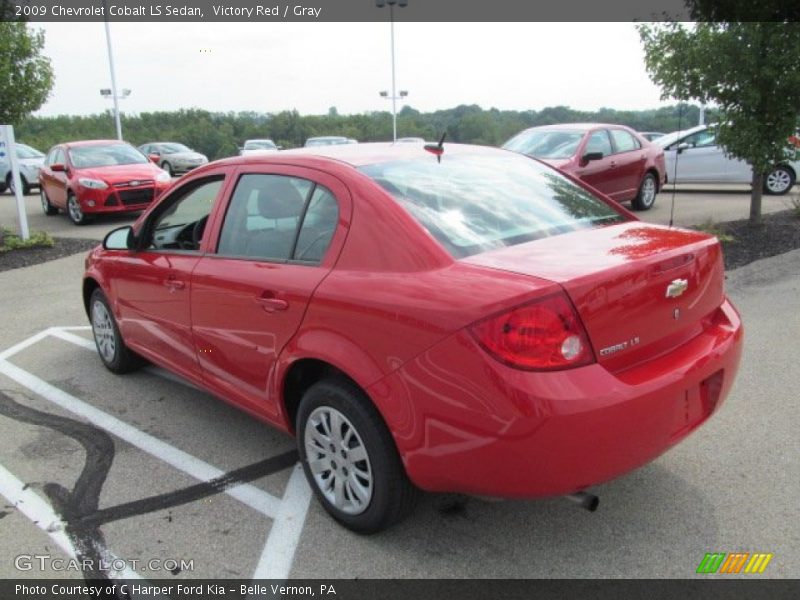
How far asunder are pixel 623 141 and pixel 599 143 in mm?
884

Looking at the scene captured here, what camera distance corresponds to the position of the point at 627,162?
39.1 ft

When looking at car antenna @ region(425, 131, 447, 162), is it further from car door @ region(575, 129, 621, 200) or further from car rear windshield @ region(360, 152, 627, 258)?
car door @ region(575, 129, 621, 200)

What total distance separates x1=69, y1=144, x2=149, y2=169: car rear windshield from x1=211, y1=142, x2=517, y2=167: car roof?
1105 cm

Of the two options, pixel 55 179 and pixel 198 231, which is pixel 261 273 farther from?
pixel 55 179

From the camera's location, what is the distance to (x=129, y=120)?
69.4m

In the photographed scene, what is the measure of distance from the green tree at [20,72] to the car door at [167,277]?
23.6 feet

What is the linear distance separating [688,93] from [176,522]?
8.88m

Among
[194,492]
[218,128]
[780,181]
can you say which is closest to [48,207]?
[194,492]

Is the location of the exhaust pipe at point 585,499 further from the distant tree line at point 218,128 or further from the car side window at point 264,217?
the distant tree line at point 218,128

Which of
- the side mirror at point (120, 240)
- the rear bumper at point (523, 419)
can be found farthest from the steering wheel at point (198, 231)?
the rear bumper at point (523, 419)

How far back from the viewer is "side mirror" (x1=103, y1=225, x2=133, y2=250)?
14.6ft

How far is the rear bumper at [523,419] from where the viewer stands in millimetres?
2301

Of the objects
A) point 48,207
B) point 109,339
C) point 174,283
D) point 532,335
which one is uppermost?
point 532,335

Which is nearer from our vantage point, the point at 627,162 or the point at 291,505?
the point at 291,505
